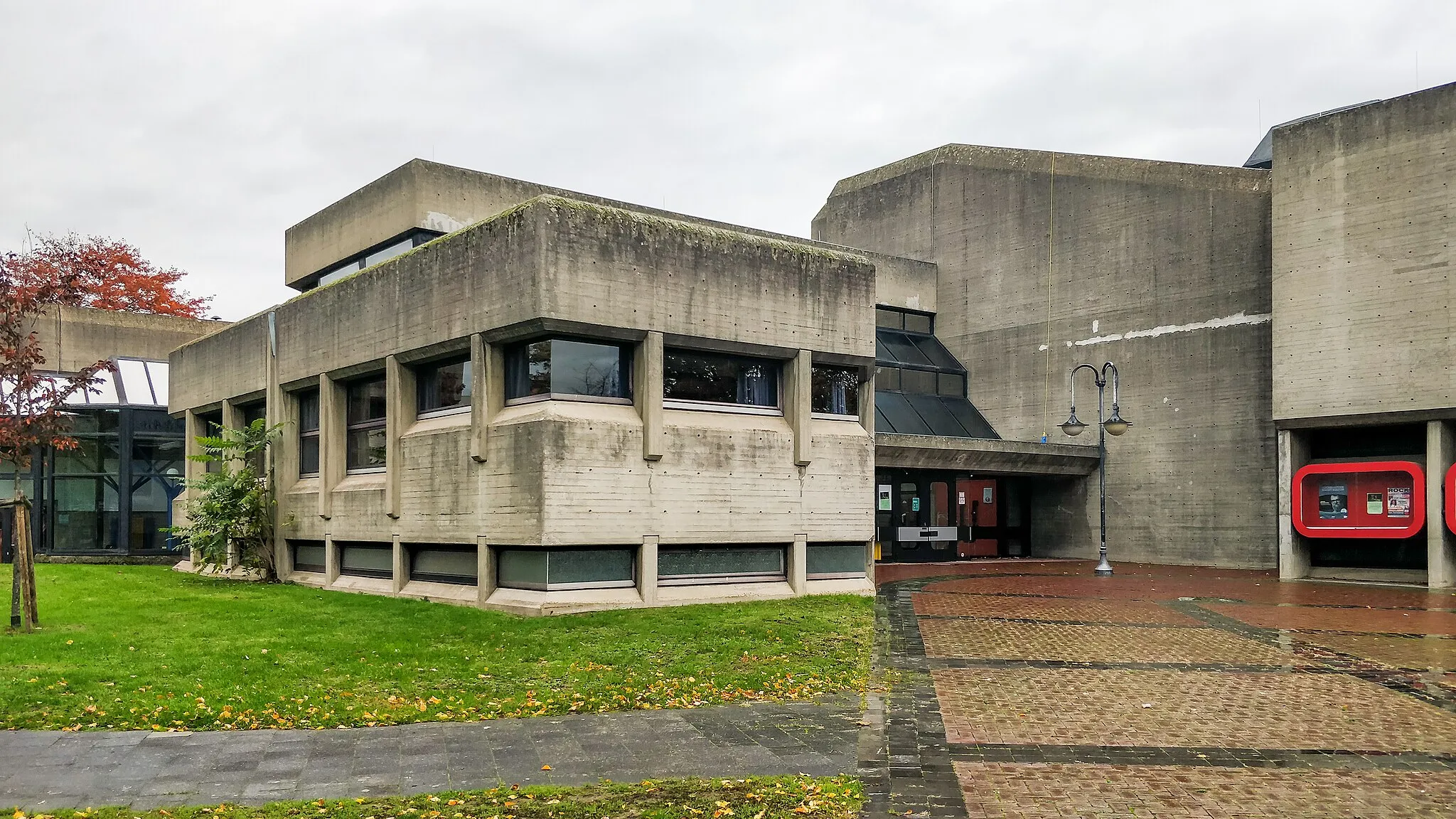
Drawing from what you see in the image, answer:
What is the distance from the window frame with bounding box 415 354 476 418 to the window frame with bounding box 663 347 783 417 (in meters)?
3.10

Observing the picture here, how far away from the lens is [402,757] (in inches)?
302

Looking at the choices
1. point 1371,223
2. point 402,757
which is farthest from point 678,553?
point 1371,223

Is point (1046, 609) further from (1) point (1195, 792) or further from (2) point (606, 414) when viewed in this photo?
(1) point (1195, 792)

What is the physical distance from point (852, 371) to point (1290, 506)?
46.4 ft

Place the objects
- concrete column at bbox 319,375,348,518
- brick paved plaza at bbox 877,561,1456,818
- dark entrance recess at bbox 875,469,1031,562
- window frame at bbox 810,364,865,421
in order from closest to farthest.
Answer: brick paved plaza at bbox 877,561,1456,818
window frame at bbox 810,364,865,421
concrete column at bbox 319,375,348,518
dark entrance recess at bbox 875,469,1031,562

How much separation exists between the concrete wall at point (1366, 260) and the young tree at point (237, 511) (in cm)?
2435

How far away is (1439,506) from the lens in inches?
966

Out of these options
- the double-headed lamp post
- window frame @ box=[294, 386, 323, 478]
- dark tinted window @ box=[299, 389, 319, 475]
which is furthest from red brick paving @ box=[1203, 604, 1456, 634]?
dark tinted window @ box=[299, 389, 319, 475]

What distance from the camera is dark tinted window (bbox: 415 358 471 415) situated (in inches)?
725

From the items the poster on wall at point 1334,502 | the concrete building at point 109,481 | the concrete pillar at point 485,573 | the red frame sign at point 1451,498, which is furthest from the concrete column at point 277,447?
the red frame sign at point 1451,498

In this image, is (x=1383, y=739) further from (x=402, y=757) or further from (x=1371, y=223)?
(x=1371, y=223)

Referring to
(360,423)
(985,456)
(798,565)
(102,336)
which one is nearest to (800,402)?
(798,565)

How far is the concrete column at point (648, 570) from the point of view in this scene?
55.7 feet

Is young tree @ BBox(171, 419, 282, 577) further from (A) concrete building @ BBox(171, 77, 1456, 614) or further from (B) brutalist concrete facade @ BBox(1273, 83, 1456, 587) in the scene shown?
(B) brutalist concrete facade @ BBox(1273, 83, 1456, 587)
